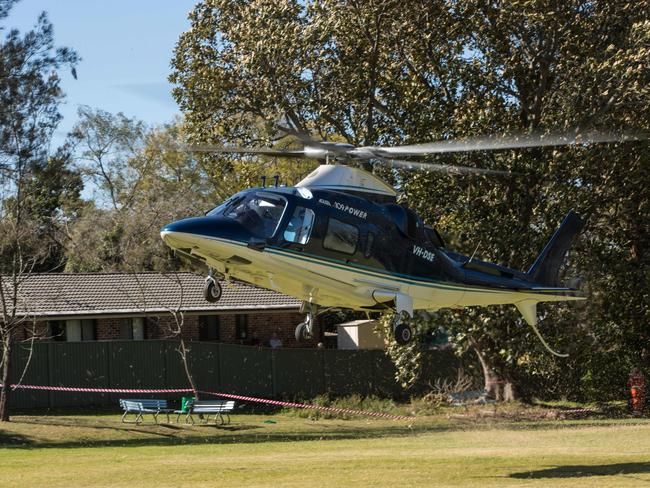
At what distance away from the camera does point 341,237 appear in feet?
Answer: 58.9

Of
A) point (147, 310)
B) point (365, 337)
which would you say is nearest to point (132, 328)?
point (147, 310)

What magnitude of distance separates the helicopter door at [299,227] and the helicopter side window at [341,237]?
37 centimetres

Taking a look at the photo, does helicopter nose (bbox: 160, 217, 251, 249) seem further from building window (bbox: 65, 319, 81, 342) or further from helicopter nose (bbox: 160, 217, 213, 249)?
building window (bbox: 65, 319, 81, 342)

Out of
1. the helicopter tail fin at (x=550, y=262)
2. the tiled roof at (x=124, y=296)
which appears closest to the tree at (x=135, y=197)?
the tiled roof at (x=124, y=296)

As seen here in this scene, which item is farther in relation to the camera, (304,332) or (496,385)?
(496,385)

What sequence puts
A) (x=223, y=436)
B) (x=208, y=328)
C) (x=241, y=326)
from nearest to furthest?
(x=223, y=436) → (x=208, y=328) → (x=241, y=326)

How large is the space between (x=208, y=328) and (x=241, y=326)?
1321mm

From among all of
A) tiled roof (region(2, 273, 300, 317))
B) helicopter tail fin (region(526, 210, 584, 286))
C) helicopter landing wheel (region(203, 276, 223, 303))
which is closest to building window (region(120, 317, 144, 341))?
tiled roof (region(2, 273, 300, 317))

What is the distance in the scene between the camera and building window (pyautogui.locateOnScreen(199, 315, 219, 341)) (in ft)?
137

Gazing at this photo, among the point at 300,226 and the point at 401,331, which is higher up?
the point at 300,226

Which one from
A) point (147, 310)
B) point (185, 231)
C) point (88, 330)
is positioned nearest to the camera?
point (185, 231)

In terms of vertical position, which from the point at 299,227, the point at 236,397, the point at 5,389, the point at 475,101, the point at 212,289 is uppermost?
the point at 475,101

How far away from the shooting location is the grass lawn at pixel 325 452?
693 inches

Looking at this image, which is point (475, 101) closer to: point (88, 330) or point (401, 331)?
point (401, 331)
